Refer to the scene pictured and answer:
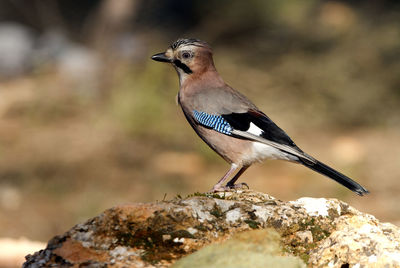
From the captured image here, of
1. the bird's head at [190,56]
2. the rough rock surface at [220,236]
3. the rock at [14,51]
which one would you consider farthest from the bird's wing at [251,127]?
the rock at [14,51]

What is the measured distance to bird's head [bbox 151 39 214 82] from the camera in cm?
545

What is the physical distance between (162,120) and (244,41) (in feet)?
12.2

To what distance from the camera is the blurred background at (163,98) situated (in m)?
8.69

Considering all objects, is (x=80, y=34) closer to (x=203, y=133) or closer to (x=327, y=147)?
(x=327, y=147)

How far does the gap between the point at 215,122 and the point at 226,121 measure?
0.29ft

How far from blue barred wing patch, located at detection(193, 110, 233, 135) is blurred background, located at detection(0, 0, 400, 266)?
3230mm

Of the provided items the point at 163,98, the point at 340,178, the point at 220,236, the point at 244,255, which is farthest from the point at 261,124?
the point at 163,98

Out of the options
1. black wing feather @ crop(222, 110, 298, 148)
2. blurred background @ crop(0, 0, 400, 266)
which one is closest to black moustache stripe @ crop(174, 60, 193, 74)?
black wing feather @ crop(222, 110, 298, 148)

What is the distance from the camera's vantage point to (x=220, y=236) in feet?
11.3

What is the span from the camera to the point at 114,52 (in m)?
12.4

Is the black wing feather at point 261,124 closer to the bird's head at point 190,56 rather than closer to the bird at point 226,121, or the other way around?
the bird at point 226,121

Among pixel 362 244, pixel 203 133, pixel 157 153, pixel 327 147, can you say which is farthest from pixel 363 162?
pixel 362 244

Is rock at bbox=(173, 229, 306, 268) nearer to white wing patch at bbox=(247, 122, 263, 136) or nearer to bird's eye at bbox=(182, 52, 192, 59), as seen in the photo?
white wing patch at bbox=(247, 122, 263, 136)

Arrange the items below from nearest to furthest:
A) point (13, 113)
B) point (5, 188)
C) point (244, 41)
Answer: point (5, 188) → point (13, 113) → point (244, 41)
